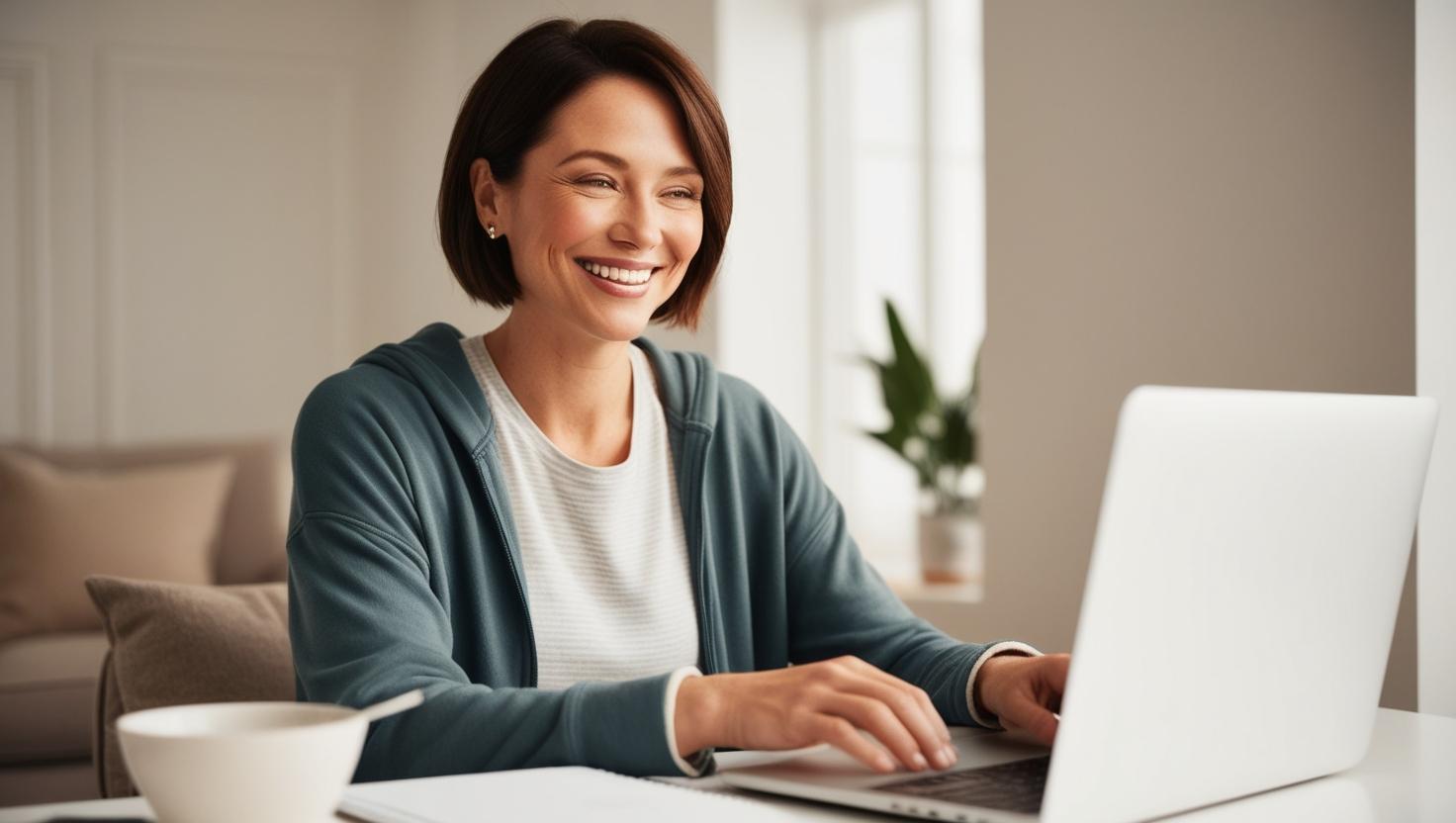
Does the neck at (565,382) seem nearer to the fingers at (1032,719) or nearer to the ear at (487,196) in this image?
the ear at (487,196)

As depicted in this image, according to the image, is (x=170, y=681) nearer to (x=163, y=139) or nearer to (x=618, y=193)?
(x=618, y=193)

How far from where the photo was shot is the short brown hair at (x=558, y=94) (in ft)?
4.75

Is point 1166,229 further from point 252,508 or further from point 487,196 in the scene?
point 252,508

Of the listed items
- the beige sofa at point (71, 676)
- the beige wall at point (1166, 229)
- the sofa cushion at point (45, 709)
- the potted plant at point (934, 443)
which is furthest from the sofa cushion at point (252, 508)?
the beige wall at point (1166, 229)

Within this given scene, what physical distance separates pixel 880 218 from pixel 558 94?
8.37 feet

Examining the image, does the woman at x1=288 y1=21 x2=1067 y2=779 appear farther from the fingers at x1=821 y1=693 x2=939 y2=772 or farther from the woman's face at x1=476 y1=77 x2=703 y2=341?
the fingers at x1=821 y1=693 x2=939 y2=772

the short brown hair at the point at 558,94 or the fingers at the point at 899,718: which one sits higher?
the short brown hair at the point at 558,94

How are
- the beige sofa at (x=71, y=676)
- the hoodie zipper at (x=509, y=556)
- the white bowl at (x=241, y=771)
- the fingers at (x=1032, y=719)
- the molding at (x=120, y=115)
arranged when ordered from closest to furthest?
the white bowl at (x=241, y=771)
the fingers at (x=1032, y=719)
the hoodie zipper at (x=509, y=556)
the beige sofa at (x=71, y=676)
the molding at (x=120, y=115)

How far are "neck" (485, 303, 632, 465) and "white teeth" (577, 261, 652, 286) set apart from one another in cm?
7

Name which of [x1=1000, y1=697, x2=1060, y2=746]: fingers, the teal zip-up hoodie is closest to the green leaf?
the teal zip-up hoodie

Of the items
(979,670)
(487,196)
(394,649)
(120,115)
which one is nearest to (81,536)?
(120,115)

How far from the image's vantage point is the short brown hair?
1.45m

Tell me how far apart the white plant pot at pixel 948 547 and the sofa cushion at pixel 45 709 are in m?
2.00

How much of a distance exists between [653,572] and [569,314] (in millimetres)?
286
